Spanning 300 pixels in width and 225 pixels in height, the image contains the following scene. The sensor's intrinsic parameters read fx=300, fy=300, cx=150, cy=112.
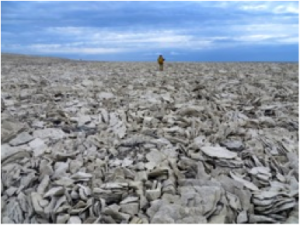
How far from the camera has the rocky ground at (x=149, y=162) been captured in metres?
3.78

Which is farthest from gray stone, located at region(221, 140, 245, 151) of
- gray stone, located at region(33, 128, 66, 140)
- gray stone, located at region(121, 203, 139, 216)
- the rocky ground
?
gray stone, located at region(33, 128, 66, 140)

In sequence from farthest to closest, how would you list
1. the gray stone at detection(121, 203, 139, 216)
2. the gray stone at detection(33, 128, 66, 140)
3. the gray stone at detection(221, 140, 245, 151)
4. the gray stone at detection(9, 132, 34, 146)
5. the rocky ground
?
1. the gray stone at detection(33, 128, 66, 140)
2. the gray stone at detection(9, 132, 34, 146)
3. the gray stone at detection(221, 140, 245, 151)
4. the rocky ground
5. the gray stone at detection(121, 203, 139, 216)

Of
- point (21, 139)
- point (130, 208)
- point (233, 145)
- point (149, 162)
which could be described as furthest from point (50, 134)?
point (233, 145)

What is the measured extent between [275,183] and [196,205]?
4.39 feet

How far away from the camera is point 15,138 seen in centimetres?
573

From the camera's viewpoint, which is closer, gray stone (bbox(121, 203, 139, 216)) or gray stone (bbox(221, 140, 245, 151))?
gray stone (bbox(121, 203, 139, 216))

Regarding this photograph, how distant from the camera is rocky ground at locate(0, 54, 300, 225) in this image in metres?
3.78

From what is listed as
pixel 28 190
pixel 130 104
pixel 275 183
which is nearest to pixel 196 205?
pixel 275 183

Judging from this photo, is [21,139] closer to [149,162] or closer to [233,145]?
[149,162]

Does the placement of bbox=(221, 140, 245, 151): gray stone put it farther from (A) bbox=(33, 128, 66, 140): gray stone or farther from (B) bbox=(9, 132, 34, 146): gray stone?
(B) bbox=(9, 132, 34, 146): gray stone

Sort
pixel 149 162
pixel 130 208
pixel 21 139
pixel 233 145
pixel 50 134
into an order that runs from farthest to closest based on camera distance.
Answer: pixel 50 134 → pixel 21 139 → pixel 233 145 → pixel 149 162 → pixel 130 208

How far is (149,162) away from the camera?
471cm

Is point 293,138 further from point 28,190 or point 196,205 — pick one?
point 28,190

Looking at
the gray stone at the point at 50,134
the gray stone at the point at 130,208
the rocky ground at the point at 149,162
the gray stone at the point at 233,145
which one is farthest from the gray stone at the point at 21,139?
the gray stone at the point at 233,145
